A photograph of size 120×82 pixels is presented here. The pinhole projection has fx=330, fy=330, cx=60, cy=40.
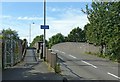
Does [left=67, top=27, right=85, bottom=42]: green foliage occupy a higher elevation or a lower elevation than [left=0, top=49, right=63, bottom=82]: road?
higher

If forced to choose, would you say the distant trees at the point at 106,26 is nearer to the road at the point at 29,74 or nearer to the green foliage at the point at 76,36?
the road at the point at 29,74

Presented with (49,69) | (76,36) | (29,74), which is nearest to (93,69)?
(49,69)

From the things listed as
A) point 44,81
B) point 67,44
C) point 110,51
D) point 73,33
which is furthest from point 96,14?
point 73,33

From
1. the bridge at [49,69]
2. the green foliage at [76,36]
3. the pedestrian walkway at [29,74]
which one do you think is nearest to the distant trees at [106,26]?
the bridge at [49,69]

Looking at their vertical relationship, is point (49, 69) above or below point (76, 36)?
below

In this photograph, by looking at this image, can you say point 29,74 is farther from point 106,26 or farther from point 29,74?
point 106,26

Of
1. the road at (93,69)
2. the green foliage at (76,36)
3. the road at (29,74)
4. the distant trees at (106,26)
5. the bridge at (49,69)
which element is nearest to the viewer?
the road at (29,74)

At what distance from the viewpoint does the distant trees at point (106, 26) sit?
34500mm

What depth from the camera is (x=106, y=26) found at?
38062 mm

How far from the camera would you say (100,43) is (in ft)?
141

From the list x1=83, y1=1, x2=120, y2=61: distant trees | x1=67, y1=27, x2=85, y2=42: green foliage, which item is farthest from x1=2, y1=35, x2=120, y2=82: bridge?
x1=67, y1=27, x2=85, y2=42: green foliage

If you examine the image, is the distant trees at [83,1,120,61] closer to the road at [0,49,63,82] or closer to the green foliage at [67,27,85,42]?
the road at [0,49,63,82]

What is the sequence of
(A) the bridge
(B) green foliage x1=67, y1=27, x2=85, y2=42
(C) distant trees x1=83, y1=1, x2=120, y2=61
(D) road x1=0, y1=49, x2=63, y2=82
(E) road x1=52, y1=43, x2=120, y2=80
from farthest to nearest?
(B) green foliage x1=67, y1=27, x2=85, y2=42 → (C) distant trees x1=83, y1=1, x2=120, y2=61 → (E) road x1=52, y1=43, x2=120, y2=80 → (A) the bridge → (D) road x1=0, y1=49, x2=63, y2=82

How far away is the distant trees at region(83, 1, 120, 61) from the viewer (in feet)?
113
